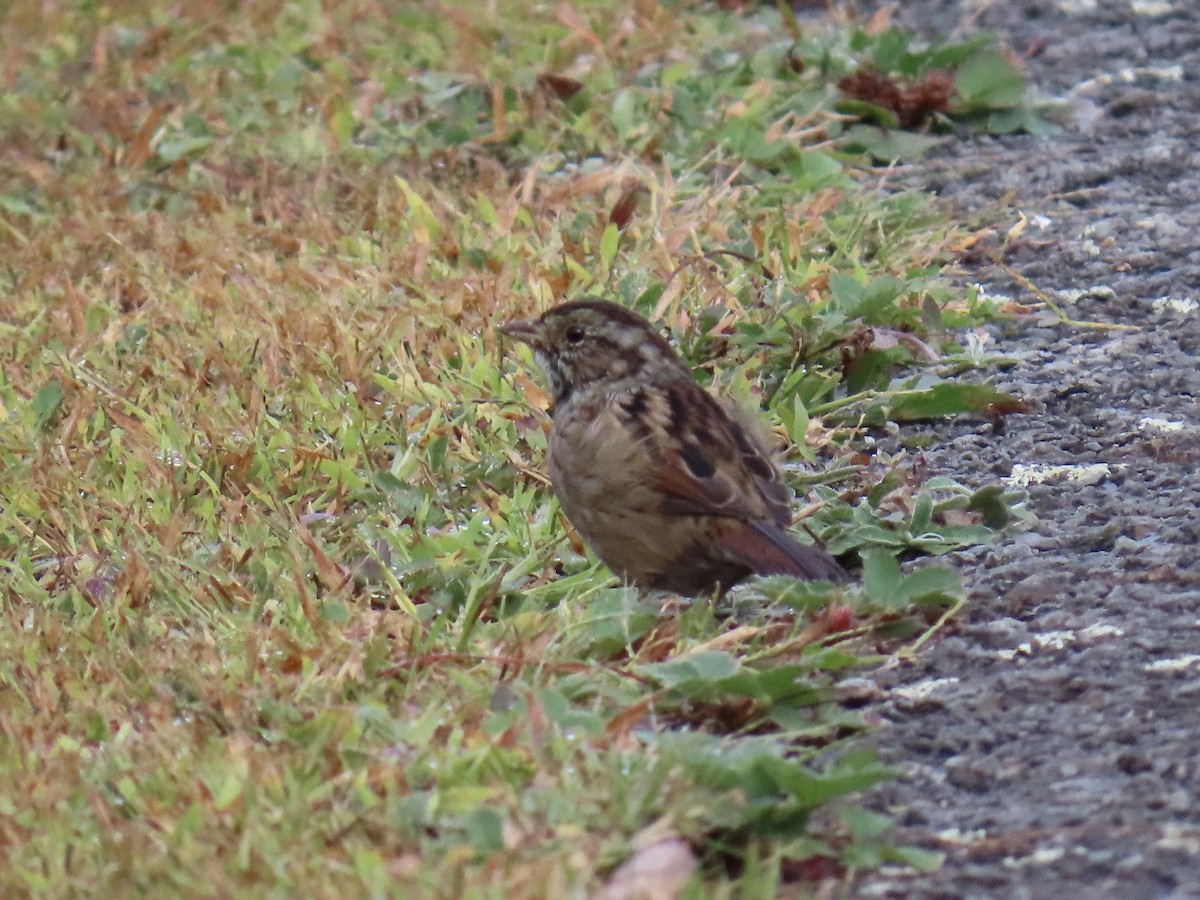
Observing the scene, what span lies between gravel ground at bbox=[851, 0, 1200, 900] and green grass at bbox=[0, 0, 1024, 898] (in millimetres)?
135

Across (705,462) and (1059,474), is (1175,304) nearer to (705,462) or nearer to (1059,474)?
(1059,474)

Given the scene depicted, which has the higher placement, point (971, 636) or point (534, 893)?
point (534, 893)

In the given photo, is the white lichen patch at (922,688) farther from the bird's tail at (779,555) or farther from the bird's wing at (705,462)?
the bird's wing at (705,462)

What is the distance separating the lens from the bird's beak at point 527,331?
15.8 ft

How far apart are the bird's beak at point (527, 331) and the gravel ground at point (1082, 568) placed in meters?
0.99

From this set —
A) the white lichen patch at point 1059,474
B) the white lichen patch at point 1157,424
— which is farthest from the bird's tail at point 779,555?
the white lichen patch at point 1157,424

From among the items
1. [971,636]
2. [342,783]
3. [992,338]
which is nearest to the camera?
[342,783]

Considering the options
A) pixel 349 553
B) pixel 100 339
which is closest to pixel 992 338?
pixel 349 553

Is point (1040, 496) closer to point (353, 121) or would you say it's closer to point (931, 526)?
point (931, 526)

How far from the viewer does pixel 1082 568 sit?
4.08 meters

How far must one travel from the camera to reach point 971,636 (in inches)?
150

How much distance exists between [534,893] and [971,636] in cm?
135

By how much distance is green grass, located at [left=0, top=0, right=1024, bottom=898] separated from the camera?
3.07m

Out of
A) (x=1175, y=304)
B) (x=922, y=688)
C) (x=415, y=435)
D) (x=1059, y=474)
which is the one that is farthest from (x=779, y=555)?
(x=1175, y=304)
